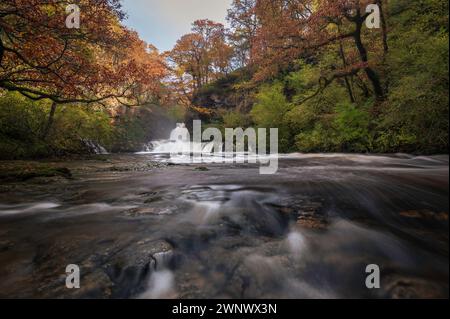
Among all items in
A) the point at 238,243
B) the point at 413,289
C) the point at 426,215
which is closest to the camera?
the point at 413,289

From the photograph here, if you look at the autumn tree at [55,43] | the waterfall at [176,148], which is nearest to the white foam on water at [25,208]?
the autumn tree at [55,43]

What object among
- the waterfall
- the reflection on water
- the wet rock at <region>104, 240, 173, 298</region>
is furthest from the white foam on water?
the waterfall

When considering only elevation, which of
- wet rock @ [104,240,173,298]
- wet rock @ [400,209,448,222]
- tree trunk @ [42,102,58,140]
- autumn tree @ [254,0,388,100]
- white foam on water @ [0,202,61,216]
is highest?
autumn tree @ [254,0,388,100]

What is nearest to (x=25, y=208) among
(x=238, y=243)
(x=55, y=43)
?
(x=238, y=243)

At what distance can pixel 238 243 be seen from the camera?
87.4 inches

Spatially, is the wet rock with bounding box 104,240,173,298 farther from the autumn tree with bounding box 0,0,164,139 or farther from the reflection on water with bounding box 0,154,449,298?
the autumn tree with bounding box 0,0,164,139

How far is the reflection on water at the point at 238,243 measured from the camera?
166cm

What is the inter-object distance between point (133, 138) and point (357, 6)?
18461 millimetres

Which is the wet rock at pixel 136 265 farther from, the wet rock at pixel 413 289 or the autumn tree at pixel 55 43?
the autumn tree at pixel 55 43

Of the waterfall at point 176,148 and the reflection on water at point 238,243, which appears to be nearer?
the reflection on water at point 238,243

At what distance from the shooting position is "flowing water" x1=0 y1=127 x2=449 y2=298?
1.65 meters

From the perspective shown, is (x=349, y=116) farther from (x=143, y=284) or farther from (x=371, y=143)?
(x=143, y=284)

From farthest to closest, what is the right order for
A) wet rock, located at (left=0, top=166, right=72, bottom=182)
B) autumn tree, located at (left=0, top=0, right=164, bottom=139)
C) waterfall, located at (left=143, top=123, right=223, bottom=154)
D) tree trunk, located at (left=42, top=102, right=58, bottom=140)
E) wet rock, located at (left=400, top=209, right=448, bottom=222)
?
waterfall, located at (left=143, top=123, right=223, bottom=154) < tree trunk, located at (left=42, top=102, right=58, bottom=140) < wet rock, located at (left=0, top=166, right=72, bottom=182) < autumn tree, located at (left=0, top=0, right=164, bottom=139) < wet rock, located at (left=400, top=209, right=448, bottom=222)

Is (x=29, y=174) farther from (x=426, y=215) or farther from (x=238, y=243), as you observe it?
(x=426, y=215)
